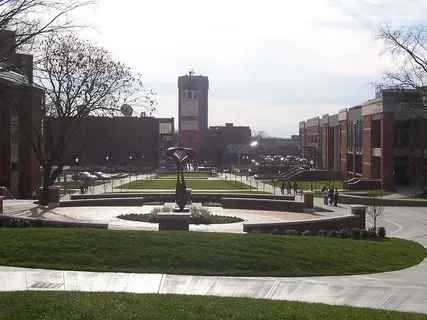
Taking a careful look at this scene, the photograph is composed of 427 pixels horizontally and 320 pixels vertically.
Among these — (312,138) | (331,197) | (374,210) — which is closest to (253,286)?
(374,210)

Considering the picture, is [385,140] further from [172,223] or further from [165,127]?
[165,127]

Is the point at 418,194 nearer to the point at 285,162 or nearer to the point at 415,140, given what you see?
the point at 415,140

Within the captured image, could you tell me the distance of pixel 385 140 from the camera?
62.1 metres

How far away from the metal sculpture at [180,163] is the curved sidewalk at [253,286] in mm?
14965

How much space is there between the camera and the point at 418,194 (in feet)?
179

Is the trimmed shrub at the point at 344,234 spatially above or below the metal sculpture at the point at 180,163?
below

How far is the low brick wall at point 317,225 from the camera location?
24.2 m

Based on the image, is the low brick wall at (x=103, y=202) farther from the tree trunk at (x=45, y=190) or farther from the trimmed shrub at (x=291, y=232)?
the trimmed shrub at (x=291, y=232)

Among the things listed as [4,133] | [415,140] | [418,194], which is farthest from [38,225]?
[415,140]

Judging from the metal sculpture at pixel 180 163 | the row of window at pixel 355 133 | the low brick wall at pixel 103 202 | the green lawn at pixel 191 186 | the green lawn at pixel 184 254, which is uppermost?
the row of window at pixel 355 133

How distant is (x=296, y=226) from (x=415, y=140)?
41.8 metres

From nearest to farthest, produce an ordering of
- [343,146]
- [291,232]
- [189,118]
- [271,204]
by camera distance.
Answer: [291,232] → [271,204] → [343,146] → [189,118]

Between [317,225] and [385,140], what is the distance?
127 feet

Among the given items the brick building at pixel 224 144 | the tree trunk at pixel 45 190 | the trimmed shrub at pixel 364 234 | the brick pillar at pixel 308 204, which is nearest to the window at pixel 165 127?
the brick building at pixel 224 144
